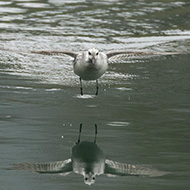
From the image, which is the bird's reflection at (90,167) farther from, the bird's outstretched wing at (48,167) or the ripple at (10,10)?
the ripple at (10,10)

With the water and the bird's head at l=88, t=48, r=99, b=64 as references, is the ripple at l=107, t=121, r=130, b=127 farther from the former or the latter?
the bird's head at l=88, t=48, r=99, b=64

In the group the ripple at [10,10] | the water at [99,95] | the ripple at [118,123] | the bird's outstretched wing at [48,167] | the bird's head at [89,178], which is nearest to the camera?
the bird's head at [89,178]

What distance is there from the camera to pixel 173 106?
11.9 m

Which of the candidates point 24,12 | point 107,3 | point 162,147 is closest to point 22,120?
point 162,147

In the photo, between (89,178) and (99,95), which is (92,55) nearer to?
(99,95)

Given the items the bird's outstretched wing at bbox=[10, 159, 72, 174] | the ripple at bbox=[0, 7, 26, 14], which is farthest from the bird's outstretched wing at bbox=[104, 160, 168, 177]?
the ripple at bbox=[0, 7, 26, 14]

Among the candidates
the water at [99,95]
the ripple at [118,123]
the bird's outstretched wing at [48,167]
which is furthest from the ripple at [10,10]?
the bird's outstretched wing at [48,167]

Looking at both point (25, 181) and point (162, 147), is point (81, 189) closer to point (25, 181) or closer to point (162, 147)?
point (25, 181)

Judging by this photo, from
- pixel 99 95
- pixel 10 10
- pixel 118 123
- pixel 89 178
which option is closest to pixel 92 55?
pixel 118 123

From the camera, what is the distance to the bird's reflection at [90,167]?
866cm

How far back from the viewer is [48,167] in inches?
352

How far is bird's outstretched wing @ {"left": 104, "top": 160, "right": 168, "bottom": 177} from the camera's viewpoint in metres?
8.65

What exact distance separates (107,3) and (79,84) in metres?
9.19

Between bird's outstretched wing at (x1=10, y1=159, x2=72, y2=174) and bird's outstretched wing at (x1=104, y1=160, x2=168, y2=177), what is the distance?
50cm
